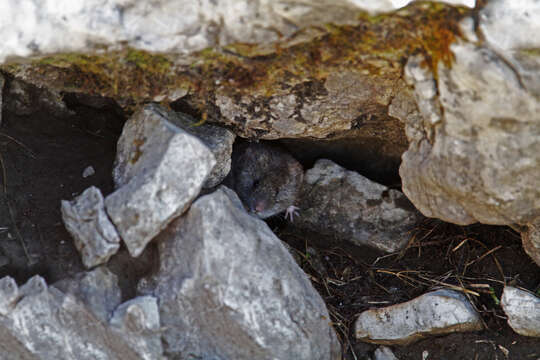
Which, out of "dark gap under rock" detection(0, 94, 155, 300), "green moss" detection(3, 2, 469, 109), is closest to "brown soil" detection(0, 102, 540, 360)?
"dark gap under rock" detection(0, 94, 155, 300)

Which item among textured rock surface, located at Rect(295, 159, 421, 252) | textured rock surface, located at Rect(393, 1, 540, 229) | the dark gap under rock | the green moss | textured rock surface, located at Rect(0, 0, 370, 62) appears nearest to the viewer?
textured rock surface, located at Rect(393, 1, 540, 229)

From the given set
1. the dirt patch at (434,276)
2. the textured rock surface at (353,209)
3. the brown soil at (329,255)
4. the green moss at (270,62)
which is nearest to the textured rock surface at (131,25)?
the green moss at (270,62)

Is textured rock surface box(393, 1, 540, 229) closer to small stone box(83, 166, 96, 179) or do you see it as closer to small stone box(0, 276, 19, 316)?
small stone box(83, 166, 96, 179)

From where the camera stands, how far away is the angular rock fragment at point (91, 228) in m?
2.44

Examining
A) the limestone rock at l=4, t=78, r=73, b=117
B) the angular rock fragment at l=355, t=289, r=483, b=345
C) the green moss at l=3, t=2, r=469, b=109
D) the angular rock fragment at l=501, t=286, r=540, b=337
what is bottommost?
the angular rock fragment at l=355, t=289, r=483, b=345

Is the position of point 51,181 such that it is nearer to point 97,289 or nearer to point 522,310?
point 97,289

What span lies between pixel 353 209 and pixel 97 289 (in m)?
1.84

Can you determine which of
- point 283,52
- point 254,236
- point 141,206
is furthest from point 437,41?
point 141,206

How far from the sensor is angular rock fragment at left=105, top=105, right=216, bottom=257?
2.42 metres

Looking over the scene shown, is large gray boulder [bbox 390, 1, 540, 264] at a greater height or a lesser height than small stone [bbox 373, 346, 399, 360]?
greater

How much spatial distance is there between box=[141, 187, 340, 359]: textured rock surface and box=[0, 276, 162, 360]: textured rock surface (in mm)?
192

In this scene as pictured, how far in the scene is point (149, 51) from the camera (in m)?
2.37

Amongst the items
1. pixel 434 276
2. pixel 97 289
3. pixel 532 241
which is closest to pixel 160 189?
pixel 97 289

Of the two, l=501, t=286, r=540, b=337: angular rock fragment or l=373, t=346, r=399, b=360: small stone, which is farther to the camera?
l=373, t=346, r=399, b=360: small stone
